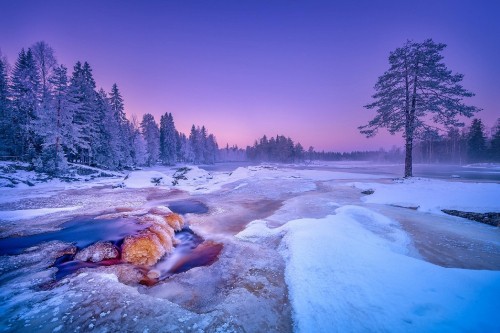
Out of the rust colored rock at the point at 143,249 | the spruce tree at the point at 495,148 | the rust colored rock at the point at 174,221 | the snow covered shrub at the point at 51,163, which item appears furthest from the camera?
the spruce tree at the point at 495,148

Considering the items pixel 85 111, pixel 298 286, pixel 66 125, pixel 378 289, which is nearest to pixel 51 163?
pixel 66 125

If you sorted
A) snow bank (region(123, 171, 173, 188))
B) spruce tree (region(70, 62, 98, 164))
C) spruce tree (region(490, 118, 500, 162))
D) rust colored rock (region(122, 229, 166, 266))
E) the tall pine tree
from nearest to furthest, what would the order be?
1. rust colored rock (region(122, 229, 166, 266))
2. snow bank (region(123, 171, 173, 188))
3. spruce tree (region(70, 62, 98, 164))
4. spruce tree (region(490, 118, 500, 162))
5. the tall pine tree

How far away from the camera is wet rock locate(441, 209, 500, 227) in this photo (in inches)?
328

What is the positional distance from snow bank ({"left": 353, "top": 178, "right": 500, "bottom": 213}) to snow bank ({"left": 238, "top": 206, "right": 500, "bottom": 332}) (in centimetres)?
628

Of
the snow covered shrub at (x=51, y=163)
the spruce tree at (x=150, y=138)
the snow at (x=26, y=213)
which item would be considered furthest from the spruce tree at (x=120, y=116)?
the snow at (x=26, y=213)

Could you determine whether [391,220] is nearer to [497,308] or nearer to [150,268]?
[497,308]

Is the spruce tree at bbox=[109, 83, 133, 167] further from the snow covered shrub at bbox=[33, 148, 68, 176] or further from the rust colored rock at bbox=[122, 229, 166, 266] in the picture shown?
the rust colored rock at bbox=[122, 229, 166, 266]

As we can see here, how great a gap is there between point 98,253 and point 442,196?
15.8m

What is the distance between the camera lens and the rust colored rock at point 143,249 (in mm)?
6676

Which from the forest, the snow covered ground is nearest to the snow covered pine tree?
the forest

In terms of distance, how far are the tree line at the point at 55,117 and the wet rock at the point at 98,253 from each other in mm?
26095

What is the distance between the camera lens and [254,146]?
134 m

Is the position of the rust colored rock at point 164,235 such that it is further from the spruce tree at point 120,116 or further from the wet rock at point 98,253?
the spruce tree at point 120,116

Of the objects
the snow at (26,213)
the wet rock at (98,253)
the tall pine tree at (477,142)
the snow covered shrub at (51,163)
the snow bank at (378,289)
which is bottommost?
the wet rock at (98,253)
